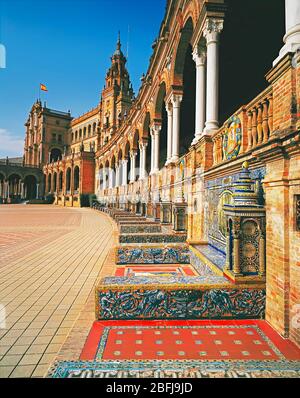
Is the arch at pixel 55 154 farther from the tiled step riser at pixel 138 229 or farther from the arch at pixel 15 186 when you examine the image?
the tiled step riser at pixel 138 229

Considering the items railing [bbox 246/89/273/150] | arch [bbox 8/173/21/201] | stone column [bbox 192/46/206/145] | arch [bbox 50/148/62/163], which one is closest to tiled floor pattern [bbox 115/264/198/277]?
railing [bbox 246/89/273/150]

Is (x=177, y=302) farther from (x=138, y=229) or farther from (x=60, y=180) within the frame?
(x=60, y=180)

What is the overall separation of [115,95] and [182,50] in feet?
130

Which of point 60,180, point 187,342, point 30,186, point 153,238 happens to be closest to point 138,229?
point 153,238

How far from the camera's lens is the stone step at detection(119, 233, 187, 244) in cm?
859

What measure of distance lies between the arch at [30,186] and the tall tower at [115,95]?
19774 mm

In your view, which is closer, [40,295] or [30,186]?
[40,295]

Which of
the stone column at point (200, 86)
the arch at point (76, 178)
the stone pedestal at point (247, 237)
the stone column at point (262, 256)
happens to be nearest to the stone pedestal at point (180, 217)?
the stone column at point (200, 86)

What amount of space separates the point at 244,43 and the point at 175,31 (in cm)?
311

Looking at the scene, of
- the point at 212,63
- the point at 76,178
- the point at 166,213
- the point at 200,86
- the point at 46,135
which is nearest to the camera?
the point at 212,63

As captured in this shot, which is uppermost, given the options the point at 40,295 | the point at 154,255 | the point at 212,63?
the point at 212,63

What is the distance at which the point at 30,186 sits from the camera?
5938cm
